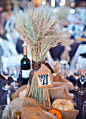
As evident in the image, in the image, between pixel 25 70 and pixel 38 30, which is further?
pixel 25 70

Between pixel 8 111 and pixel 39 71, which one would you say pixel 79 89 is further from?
pixel 8 111

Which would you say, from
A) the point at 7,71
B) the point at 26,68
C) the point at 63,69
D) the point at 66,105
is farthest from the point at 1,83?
the point at 66,105

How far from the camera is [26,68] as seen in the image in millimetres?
1670

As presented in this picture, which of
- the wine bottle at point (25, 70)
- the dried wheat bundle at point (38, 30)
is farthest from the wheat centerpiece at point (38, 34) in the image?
the wine bottle at point (25, 70)

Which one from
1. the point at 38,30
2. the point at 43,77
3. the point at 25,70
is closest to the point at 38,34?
the point at 38,30

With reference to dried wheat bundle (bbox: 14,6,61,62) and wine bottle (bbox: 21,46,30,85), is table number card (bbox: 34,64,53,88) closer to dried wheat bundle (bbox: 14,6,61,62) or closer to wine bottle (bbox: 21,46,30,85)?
dried wheat bundle (bbox: 14,6,61,62)

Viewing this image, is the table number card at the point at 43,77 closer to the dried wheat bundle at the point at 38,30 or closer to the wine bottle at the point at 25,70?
the dried wheat bundle at the point at 38,30

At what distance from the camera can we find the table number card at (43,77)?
44.3 inches

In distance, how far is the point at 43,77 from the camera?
113 centimetres

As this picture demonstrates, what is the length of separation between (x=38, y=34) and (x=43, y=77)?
0.24 metres

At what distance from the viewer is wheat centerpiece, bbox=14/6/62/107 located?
1.13m

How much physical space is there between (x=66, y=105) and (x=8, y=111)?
39cm

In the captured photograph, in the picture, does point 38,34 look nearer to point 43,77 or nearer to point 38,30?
point 38,30

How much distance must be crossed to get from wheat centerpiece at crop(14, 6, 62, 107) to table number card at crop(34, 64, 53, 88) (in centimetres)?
4
